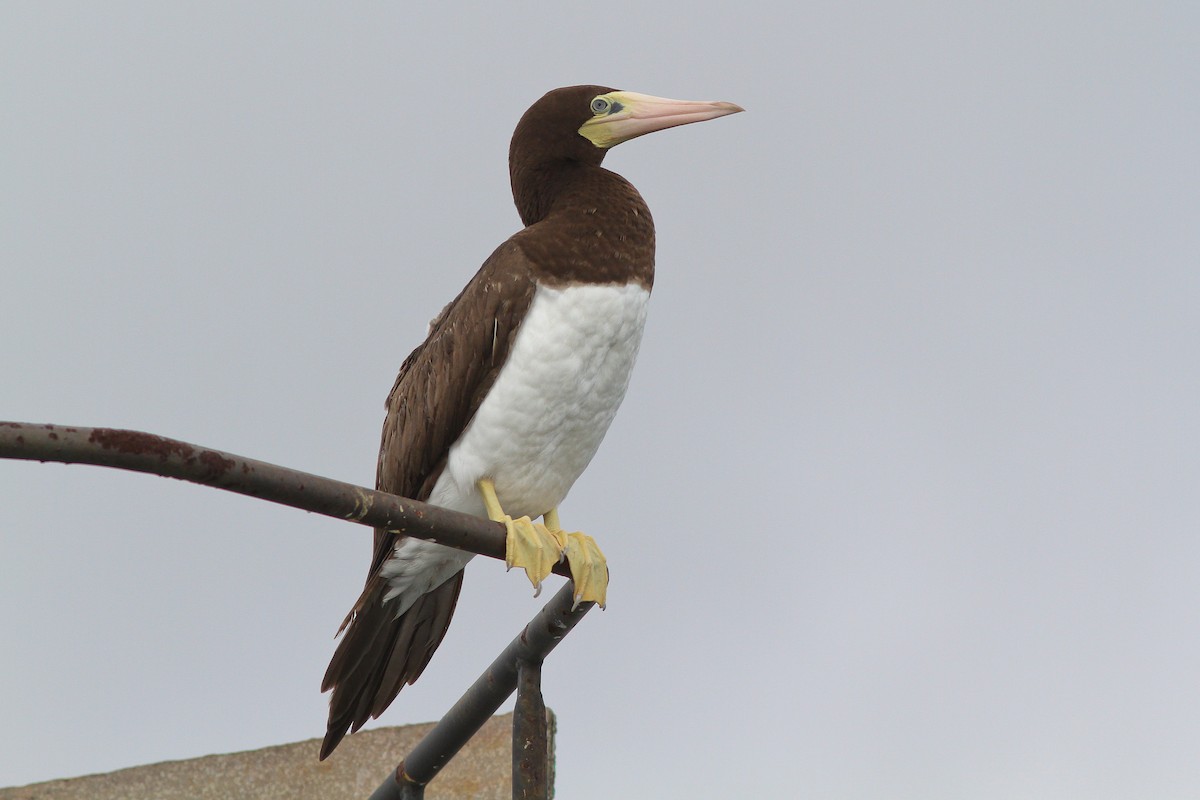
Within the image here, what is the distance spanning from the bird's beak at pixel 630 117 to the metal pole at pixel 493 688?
8.69ft

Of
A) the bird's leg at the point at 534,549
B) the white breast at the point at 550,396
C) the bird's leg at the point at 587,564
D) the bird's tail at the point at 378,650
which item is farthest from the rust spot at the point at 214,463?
the bird's tail at the point at 378,650

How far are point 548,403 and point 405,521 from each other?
2.11m

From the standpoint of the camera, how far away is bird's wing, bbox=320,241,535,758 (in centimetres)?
567

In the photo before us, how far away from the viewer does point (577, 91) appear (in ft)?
20.8

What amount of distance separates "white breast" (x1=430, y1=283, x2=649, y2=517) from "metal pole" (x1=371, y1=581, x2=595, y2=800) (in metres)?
1.55

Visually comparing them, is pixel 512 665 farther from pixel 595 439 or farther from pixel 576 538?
pixel 595 439

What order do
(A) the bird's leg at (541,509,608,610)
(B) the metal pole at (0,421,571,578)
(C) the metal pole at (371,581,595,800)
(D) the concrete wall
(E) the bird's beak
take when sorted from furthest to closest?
(D) the concrete wall < (E) the bird's beak < (A) the bird's leg at (541,509,608,610) < (C) the metal pole at (371,581,595,800) < (B) the metal pole at (0,421,571,578)

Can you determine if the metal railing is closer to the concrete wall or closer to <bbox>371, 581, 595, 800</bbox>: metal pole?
<bbox>371, 581, 595, 800</bbox>: metal pole

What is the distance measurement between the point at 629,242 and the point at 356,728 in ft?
7.24

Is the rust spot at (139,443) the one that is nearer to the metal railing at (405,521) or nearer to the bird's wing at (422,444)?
the metal railing at (405,521)

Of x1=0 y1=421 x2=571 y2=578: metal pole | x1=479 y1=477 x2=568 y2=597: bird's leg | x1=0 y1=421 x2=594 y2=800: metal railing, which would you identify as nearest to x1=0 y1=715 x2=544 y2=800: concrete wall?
x1=479 y1=477 x2=568 y2=597: bird's leg

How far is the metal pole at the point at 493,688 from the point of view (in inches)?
152

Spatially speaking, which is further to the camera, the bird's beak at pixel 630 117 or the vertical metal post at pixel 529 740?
the bird's beak at pixel 630 117

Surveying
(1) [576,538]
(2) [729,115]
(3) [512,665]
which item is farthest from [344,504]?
(2) [729,115]
